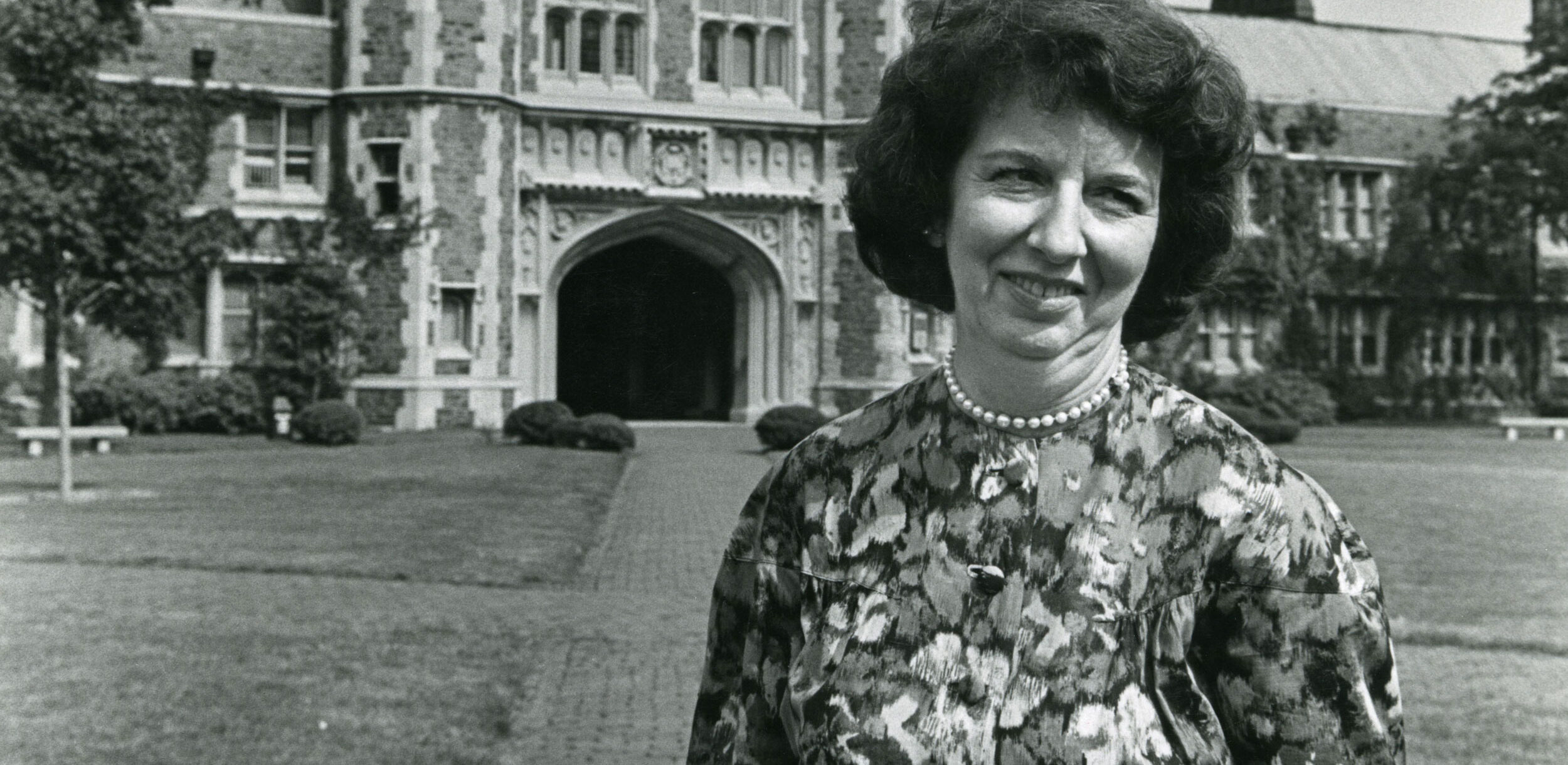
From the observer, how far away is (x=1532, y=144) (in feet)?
104

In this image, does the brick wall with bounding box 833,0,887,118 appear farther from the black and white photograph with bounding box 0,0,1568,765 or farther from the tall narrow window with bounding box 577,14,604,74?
the tall narrow window with bounding box 577,14,604,74

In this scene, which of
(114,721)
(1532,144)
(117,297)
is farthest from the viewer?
(1532,144)

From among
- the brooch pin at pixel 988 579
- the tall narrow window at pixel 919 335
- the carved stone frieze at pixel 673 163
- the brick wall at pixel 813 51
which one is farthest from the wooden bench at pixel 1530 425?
the brooch pin at pixel 988 579

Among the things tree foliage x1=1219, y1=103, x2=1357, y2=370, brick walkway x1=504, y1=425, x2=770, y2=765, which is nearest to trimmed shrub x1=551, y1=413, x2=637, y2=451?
brick walkway x1=504, y1=425, x2=770, y2=765

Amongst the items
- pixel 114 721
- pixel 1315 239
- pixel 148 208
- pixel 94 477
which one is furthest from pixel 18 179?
pixel 1315 239

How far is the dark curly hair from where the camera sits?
185 centimetres

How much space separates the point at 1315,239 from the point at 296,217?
62.9 feet

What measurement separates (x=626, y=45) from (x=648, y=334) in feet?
16.3

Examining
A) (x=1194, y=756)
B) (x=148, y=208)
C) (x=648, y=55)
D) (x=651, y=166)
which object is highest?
(x=648, y=55)

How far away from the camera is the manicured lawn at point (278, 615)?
230 inches

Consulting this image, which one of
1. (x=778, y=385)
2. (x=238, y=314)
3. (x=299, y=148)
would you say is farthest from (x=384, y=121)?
(x=778, y=385)

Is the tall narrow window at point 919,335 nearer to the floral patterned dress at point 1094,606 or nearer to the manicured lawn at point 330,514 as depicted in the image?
the manicured lawn at point 330,514

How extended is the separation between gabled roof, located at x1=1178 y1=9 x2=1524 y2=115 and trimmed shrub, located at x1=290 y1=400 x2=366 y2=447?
20.6 m

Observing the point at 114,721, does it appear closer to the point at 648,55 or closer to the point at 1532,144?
the point at 648,55
